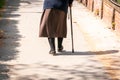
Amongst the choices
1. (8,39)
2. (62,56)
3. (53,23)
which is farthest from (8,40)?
(62,56)

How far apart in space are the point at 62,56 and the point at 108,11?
5.08 metres

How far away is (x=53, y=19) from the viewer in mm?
10078

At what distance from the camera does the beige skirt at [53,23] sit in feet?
32.9

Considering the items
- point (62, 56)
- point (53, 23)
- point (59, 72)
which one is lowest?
point (59, 72)

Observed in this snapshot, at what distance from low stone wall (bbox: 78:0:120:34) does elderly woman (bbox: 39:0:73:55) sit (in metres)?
3.10

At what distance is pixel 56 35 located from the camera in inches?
399

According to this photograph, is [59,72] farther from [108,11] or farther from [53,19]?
[108,11]

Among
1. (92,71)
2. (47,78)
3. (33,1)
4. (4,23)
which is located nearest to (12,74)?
(47,78)

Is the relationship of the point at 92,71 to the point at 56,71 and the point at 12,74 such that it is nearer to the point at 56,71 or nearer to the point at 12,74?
the point at 56,71

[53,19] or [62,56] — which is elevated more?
[53,19]

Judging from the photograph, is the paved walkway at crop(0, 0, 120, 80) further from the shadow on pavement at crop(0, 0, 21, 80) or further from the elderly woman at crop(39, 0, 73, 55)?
the elderly woman at crop(39, 0, 73, 55)

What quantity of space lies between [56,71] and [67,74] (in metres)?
0.30

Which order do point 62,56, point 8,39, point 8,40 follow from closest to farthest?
point 62,56
point 8,40
point 8,39

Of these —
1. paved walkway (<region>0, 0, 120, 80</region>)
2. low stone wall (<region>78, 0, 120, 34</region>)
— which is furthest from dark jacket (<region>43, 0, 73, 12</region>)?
low stone wall (<region>78, 0, 120, 34</region>)
